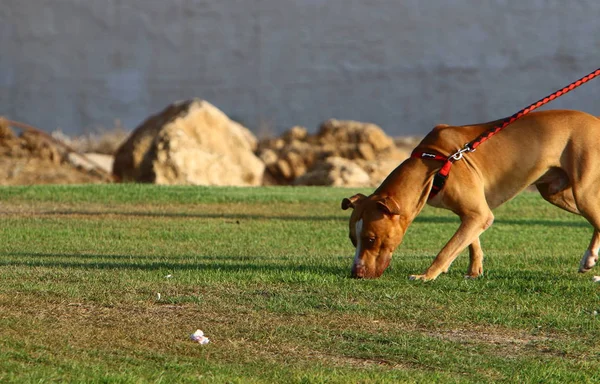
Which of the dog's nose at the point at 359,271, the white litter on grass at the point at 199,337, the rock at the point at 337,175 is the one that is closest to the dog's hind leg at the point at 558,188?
the dog's nose at the point at 359,271

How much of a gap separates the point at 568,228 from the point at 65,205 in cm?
681

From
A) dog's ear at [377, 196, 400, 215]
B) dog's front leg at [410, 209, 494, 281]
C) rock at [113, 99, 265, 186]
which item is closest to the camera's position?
dog's ear at [377, 196, 400, 215]

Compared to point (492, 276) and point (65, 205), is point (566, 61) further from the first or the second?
point (492, 276)

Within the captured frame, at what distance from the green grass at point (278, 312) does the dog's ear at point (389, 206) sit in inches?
22.3

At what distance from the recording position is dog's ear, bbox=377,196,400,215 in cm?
722

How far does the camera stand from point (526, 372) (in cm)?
535

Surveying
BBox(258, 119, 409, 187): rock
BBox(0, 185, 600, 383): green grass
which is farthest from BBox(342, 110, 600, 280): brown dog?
BBox(258, 119, 409, 187): rock

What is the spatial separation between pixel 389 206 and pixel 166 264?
2313mm

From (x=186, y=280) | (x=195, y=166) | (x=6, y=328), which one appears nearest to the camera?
(x=6, y=328)

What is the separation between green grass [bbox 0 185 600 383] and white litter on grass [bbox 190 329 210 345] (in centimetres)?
5

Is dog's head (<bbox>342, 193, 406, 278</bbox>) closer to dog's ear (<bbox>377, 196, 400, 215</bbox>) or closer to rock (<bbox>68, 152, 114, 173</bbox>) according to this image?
dog's ear (<bbox>377, 196, 400, 215</bbox>)

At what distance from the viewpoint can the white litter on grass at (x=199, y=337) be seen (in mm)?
5797

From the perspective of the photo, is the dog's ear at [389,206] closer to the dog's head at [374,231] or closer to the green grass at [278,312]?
the dog's head at [374,231]

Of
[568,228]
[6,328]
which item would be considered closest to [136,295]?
Result: [6,328]
